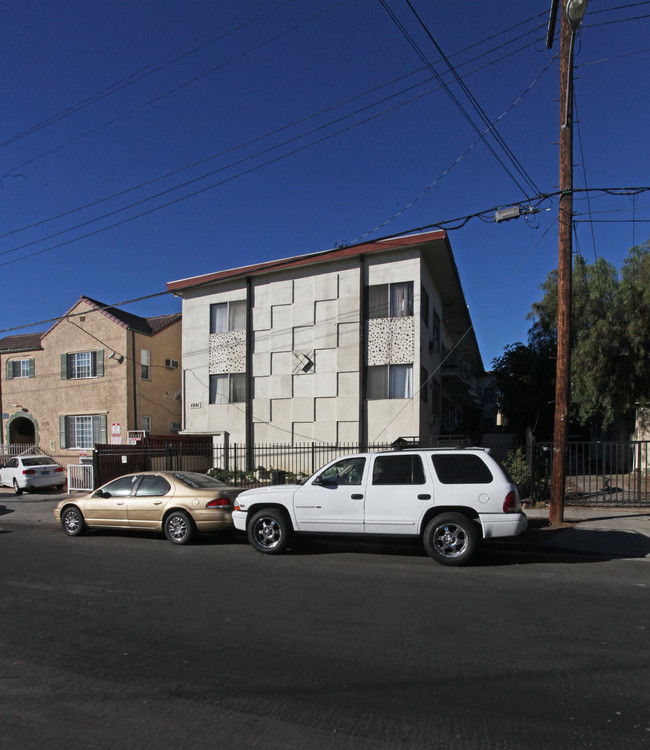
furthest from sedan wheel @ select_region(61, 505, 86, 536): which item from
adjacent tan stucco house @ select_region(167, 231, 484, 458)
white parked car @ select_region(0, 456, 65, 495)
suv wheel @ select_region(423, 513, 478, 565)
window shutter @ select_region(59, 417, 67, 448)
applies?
window shutter @ select_region(59, 417, 67, 448)

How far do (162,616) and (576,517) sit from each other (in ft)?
29.4

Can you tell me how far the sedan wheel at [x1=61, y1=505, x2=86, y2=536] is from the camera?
38.1ft

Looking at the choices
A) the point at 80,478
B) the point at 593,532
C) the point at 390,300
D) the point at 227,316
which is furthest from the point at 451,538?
the point at 227,316

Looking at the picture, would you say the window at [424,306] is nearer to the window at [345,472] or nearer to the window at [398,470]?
the window at [345,472]

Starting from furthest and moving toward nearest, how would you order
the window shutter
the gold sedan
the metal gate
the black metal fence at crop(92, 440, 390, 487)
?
the window shutter < the metal gate < the black metal fence at crop(92, 440, 390, 487) < the gold sedan

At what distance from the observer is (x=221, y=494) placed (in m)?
10.4

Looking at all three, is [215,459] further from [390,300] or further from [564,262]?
[564,262]

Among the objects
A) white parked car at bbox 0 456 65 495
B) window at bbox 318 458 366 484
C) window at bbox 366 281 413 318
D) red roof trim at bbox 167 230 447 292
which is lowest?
white parked car at bbox 0 456 65 495

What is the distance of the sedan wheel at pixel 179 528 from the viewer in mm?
10289

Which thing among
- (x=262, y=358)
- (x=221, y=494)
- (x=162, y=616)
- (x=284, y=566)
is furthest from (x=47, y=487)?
(x=162, y=616)

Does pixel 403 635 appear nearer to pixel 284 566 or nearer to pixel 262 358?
pixel 284 566

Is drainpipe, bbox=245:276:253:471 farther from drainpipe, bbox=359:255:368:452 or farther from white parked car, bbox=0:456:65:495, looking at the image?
white parked car, bbox=0:456:65:495

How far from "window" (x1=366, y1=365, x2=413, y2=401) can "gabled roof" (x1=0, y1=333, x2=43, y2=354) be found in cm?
1847

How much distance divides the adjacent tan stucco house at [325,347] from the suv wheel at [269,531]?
36.2ft
